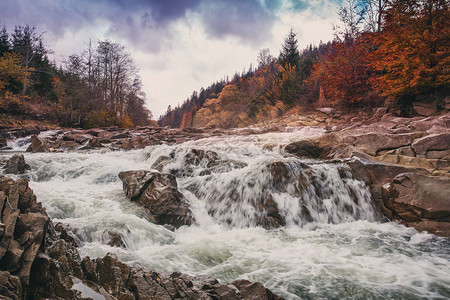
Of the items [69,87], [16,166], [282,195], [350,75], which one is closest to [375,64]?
[350,75]

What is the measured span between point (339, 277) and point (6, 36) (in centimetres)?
4192

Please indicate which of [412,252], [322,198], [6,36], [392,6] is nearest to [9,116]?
[6,36]

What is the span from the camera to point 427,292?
3213 millimetres

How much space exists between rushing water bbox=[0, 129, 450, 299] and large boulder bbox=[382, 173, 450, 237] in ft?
0.99

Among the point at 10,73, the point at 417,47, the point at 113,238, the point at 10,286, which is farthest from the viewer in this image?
the point at 10,73

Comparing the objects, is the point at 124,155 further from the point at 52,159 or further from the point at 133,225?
the point at 133,225

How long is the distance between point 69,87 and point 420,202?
30.8 meters

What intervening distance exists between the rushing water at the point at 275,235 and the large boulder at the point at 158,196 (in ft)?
0.86

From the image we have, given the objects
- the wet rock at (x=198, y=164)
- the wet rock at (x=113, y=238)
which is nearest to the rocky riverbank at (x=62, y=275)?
the wet rock at (x=113, y=238)

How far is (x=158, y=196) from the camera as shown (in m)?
5.83

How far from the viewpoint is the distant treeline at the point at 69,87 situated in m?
23.0

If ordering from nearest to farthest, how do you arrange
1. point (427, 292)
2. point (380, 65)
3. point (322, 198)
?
1. point (427, 292)
2. point (322, 198)
3. point (380, 65)

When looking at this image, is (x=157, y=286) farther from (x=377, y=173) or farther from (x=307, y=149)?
(x=307, y=149)

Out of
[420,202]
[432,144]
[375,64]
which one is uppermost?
[375,64]
